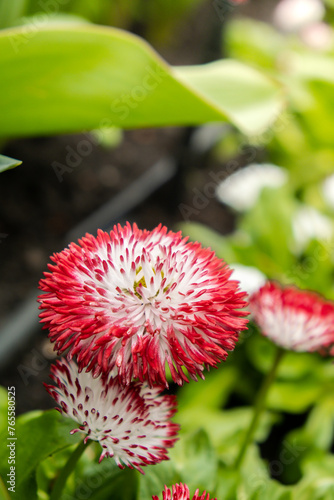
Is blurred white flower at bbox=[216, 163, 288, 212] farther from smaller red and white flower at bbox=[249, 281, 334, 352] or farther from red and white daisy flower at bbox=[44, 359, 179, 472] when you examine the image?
red and white daisy flower at bbox=[44, 359, 179, 472]

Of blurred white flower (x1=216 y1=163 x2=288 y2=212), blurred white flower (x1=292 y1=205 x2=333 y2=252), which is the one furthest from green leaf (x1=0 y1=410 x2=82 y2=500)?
blurred white flower (x1=216 y1=163 x2=288 y2=212)

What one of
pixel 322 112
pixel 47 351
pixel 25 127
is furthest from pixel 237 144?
pixel 25 127

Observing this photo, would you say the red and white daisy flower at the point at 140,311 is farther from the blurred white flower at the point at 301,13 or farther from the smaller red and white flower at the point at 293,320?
the blurred white flower at the point at 301,13

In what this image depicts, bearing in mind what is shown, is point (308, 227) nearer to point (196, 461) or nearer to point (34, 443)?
point (196, 461)

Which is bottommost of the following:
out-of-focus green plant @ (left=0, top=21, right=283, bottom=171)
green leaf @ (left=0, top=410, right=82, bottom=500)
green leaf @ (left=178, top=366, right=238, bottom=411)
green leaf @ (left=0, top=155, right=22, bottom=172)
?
green leaf @ (left=178, top=366, right=238, bottom=411)
